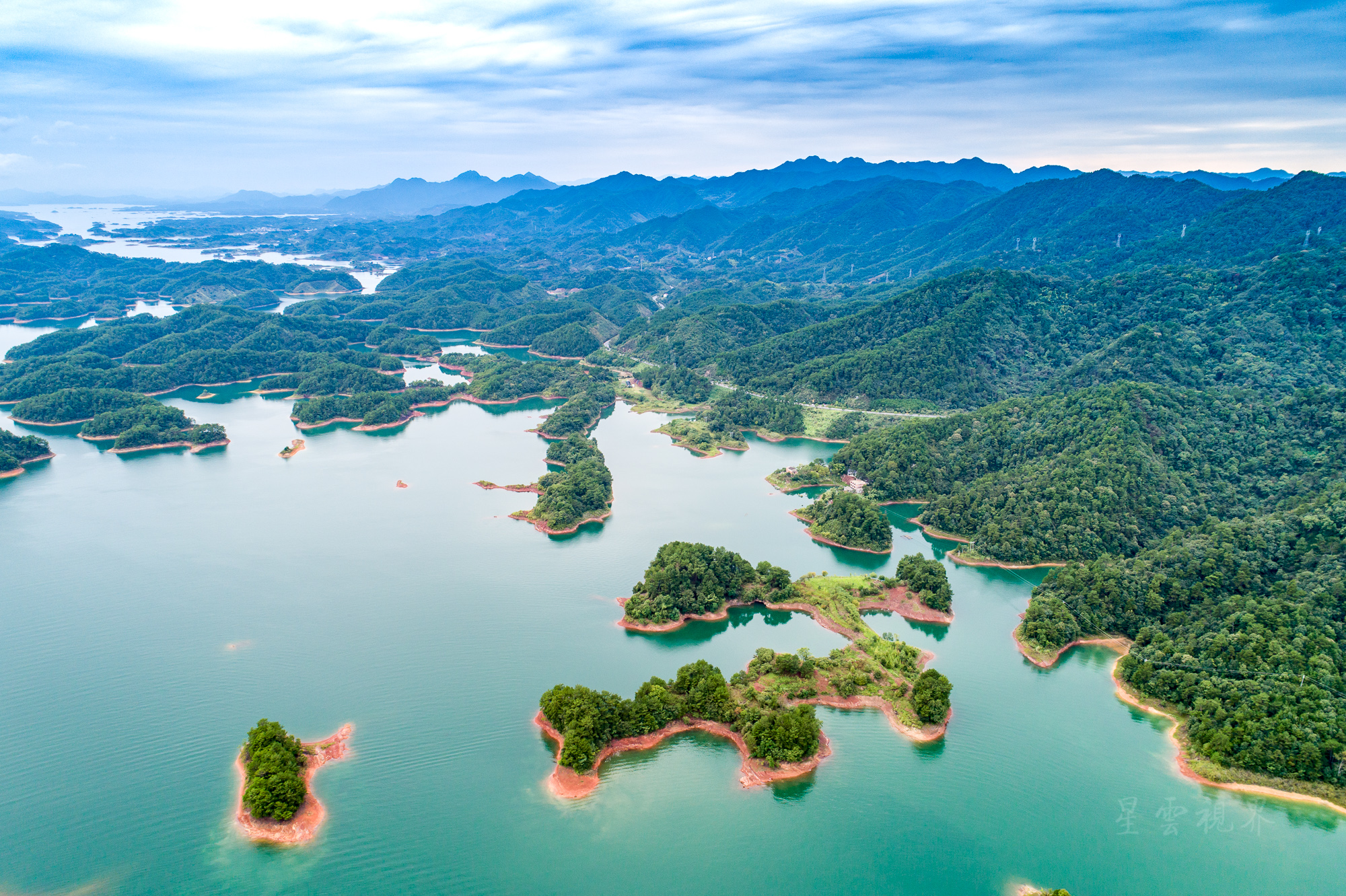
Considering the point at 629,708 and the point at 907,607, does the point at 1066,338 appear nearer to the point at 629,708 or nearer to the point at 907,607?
the point at 907,607

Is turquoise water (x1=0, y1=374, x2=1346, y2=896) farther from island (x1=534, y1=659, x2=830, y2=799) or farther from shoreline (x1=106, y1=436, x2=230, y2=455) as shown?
shoreline (x1=106, y1=436, x2=230, y2=455)

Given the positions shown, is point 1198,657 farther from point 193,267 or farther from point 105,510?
point 193,267

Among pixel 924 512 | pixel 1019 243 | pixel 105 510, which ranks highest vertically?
pixel 1019 243

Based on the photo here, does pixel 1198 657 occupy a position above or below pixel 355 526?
above

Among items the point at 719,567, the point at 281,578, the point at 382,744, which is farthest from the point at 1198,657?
the point at 281,578

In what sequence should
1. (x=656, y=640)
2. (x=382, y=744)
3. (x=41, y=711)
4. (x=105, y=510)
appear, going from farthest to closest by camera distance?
(x=105, y=510)
(x=656, y=640)
(x=41, y=711)
(x=382, y=744)

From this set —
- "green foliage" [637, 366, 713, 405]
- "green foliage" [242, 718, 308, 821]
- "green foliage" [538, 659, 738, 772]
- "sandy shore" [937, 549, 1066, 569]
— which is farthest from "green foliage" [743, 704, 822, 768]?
"green foliage" [637, 366, 713, 405]
